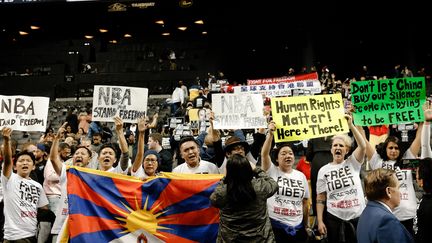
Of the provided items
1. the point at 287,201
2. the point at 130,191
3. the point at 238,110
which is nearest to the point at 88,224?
the point at 130,191

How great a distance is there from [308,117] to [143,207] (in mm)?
2407

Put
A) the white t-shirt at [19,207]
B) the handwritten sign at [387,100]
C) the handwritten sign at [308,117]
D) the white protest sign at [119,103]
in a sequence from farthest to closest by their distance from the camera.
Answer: the white protest sign at [119,103] < the handwritten sign at [387,100] < the handwritten sign at [308,117] < the white t-shirt at [19,207]

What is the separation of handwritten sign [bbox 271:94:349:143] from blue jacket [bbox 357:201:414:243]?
242cm

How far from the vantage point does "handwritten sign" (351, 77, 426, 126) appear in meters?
6.27

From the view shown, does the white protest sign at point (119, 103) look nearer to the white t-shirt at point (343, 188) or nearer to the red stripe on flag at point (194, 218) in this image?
the red stripe on flag at point (194, 218)

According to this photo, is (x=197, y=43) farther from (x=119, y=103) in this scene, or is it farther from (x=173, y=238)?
(x=173, y=238)

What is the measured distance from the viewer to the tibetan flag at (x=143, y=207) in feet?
17.8

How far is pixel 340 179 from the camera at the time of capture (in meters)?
5.57

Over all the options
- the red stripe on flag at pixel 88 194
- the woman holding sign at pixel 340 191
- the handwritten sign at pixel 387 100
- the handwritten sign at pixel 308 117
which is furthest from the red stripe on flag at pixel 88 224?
the handwritten sign at pixel 387 100

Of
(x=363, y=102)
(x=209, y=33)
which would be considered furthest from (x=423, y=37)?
(x=363, y=102)

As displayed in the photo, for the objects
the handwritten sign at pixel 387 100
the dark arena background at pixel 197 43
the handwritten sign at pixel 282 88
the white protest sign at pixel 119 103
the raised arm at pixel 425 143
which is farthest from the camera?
the dark arena background at pixel 197 43

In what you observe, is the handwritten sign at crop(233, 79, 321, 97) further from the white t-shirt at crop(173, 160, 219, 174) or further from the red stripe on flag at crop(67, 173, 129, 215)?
the red stripe on flag at crop(67, 173, 129, 215)

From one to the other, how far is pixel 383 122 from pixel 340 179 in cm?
130

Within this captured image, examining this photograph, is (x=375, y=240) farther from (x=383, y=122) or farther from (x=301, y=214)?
(x=383, y=122)
